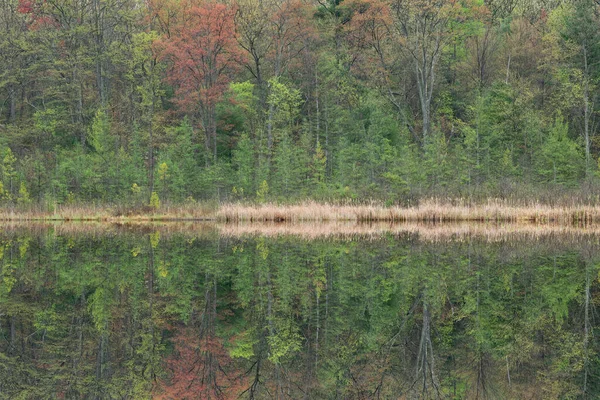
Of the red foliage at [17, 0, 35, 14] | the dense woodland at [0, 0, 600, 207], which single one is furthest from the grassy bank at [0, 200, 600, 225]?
the red foliage at [17, 0, 35, 14]

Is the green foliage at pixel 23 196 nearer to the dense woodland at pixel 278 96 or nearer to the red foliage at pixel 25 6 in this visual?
the dense woodland at pixel 278 96

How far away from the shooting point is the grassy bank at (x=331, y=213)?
1060 inches

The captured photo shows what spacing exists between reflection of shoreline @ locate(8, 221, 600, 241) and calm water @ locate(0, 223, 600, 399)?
190 inches

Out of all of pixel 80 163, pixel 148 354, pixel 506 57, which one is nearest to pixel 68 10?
pixel 80 163

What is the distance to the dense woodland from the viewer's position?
128 ft

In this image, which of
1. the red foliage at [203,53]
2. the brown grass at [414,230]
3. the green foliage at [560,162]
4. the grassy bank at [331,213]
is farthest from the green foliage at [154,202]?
the green foliage at [560,162]

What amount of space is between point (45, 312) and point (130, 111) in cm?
3758

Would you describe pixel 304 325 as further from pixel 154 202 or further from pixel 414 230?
pixel 154 202

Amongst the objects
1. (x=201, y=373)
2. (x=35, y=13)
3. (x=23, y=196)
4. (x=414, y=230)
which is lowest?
(x=414, y=230)

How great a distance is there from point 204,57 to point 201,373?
38.4m

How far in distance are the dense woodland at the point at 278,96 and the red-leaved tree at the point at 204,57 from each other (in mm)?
125

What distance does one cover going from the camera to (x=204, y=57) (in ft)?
146

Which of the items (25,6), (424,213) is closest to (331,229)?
(424,213)

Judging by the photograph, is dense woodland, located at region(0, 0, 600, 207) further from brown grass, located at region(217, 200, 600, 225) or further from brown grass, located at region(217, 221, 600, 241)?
brown grass, located at region(217, 221, 600, 241)
